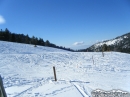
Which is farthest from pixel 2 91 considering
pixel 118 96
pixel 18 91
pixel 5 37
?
pixel 5 37

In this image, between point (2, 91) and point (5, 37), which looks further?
point (5, 37)

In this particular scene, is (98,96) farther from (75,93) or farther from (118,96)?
(75,93)

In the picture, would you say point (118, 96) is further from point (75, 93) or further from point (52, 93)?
point (52, 93)

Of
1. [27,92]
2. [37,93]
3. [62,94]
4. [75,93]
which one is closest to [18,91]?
[27,92]

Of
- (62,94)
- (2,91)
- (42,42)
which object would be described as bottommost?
(62,94)

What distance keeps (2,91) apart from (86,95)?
16.8ft

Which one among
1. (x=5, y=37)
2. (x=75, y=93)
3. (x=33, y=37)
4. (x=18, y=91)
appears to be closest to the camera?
(x=75, y=93)

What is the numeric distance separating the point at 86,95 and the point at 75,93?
804 mm

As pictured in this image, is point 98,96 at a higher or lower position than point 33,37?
lower

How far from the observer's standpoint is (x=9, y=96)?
25.5ft

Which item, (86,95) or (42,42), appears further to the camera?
(42,42)

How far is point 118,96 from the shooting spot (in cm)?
597

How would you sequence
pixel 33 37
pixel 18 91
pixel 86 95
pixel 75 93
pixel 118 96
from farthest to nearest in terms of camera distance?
pixel 33 37, pixel 18 91, pixel 75 93, pixel 86 95, pixel 118 96

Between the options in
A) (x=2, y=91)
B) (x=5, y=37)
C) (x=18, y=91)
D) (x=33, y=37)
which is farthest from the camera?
(x=33, y=37)
